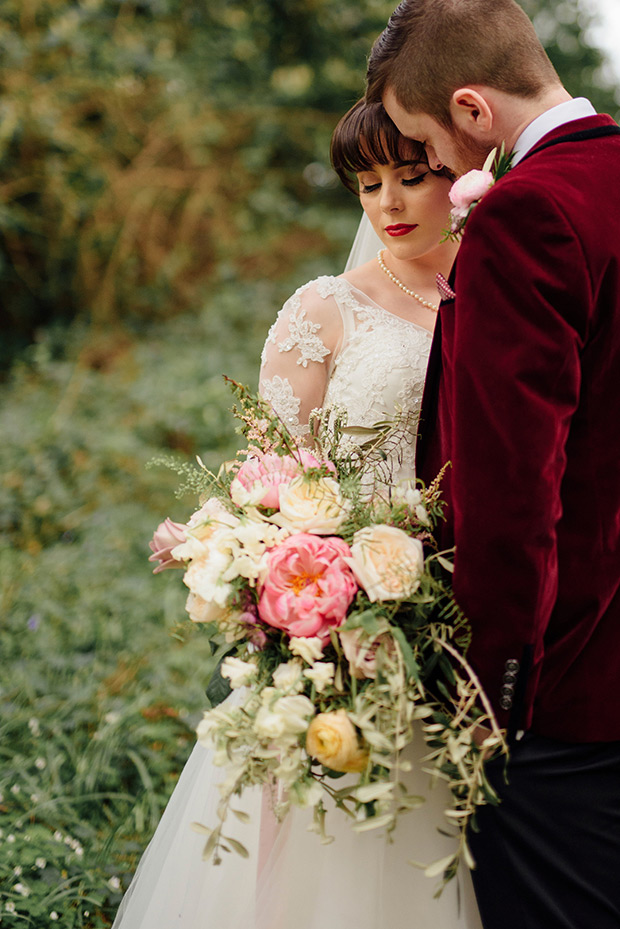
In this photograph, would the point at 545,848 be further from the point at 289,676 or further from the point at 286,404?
the point at 286,404

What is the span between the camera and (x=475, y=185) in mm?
1453

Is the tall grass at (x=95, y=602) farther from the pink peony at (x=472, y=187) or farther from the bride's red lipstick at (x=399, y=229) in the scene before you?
the bride's red lipstick at (x=399, y=229)

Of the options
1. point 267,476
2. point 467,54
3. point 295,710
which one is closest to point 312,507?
point 267,476

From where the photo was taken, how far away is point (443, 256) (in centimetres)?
224

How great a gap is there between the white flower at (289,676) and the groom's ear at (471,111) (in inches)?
42.1

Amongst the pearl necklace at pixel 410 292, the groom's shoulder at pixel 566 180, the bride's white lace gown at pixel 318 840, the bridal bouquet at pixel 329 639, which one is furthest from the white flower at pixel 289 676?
the pearl necklace at pixel 410 292

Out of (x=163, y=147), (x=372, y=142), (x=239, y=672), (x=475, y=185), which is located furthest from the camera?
(x=163, y=147)

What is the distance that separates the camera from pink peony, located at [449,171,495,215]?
1.45 meters

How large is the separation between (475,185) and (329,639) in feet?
2.83

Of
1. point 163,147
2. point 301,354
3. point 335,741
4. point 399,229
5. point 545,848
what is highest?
point 163,147

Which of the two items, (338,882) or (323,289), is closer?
(338,882)

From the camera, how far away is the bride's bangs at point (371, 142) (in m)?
1.97

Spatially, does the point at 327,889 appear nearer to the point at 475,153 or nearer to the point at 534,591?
the point at 534,591

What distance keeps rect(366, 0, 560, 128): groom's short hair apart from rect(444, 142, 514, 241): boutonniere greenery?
0.14m
